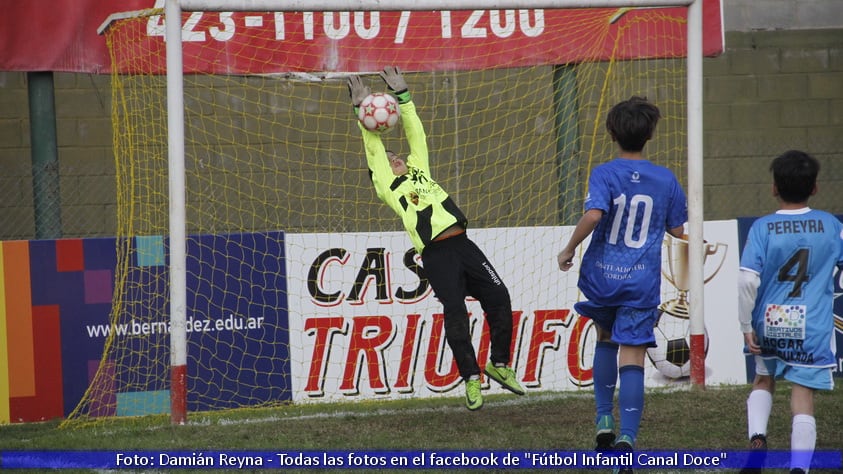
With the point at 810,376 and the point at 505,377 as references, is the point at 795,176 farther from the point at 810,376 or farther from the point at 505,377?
the point at 505,377

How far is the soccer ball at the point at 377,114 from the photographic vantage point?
652 cm

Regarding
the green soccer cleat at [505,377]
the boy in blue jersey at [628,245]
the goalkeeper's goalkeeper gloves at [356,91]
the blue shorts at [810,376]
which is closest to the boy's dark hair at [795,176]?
the boy in blue jersey at [628,245]

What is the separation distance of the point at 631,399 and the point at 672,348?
153 inches

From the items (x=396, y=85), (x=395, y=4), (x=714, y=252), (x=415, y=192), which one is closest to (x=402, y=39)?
(x=395, y=4)

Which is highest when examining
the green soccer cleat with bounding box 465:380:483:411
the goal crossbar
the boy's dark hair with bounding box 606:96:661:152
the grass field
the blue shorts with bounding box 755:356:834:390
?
the goal crossbar

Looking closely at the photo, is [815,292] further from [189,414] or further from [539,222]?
[539,222]

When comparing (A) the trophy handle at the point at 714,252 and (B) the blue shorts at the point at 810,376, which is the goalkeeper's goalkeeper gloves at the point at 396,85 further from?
(A) the trophy handle at the point at 714,252

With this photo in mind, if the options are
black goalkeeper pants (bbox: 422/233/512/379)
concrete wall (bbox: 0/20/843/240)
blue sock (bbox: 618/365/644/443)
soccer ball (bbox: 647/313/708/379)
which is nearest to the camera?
blue sock (bbox: 618/365/644/443)

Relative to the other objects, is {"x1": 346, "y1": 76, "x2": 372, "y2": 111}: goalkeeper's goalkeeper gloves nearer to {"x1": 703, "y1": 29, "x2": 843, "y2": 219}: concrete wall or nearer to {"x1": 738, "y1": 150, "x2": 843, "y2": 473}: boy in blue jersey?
{"x1": 738, "y1": 150, "x2": 843, "y2": 473}: boy in blue jersey

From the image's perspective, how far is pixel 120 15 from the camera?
7121mm

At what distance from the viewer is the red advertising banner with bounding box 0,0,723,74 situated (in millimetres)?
8859

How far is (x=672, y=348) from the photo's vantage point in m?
8.48

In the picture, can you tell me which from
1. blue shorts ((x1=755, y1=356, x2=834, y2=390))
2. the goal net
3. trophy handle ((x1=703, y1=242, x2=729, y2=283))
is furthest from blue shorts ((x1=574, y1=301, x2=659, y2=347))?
trophy handle ((x1=703, y1=242, x2=729, y2=283))

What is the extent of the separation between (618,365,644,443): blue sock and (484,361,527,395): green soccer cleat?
1319 millimetres
